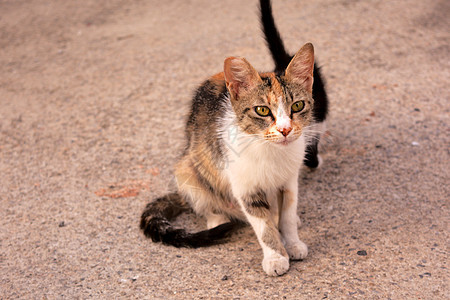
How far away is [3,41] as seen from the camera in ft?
20.7

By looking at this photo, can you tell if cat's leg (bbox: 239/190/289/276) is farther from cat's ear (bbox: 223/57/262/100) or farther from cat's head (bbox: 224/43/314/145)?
cat's ear (bbox: 223/57/262/100)

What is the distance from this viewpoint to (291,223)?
2.76 metres

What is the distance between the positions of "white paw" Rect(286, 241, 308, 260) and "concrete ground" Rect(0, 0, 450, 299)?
0.05 meters

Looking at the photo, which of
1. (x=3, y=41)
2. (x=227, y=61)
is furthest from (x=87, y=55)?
(x=227, y=61)

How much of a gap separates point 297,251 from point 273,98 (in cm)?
91

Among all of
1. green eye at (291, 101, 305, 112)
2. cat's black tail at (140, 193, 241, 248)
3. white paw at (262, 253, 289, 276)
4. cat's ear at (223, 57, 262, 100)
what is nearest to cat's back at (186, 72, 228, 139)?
cat's ear at (223, 57, 262, 100)

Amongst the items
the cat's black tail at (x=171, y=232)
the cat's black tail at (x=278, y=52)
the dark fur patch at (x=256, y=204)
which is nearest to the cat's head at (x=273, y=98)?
the dark fur patch at (x=256, y=204)

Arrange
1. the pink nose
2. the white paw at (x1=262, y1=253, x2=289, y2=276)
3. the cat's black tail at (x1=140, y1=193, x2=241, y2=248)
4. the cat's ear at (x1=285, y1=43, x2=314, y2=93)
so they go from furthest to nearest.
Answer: the cat's black tail at (x1=140, y1=193, x2=241, y2=248)
the white paw at (x1=262, y1=253, x2=289, y2=276)
the cat's ear at (x1=285, y1=43, x2=314, y2=93)
the pink nose

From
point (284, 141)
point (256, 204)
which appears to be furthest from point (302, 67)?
point (256, 204)

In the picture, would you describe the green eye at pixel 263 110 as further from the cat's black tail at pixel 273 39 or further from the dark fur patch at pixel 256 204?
the cat's black tail at pixel 273 39

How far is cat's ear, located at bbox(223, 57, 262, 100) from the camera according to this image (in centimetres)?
237

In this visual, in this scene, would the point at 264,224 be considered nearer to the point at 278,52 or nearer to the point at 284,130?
the point at 284,130

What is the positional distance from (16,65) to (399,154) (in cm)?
452

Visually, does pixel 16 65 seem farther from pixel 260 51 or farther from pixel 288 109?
pixel 288 109
